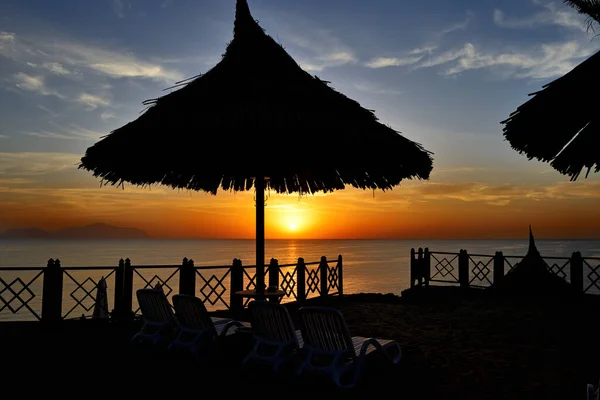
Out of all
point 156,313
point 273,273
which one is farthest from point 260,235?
point 273,273

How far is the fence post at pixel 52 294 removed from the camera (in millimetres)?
9188

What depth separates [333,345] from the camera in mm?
5160

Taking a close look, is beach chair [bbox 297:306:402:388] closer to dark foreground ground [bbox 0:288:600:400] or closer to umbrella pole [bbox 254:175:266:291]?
dark foreground ground [bbox 0:288:600:400]

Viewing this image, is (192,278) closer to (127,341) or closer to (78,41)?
(127,341)

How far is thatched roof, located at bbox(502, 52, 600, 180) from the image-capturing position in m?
5.34

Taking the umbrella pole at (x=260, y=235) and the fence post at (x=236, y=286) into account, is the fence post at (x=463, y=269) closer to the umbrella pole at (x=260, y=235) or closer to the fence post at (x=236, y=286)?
the fence post at (x=236, y=286)

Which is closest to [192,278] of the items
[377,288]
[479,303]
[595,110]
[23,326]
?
[23,326]

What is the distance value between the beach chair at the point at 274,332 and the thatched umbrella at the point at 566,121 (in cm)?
358

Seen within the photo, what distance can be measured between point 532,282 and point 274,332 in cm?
1086

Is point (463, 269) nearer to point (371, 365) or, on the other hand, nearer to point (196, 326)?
point (371, 365)

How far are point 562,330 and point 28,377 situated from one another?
26.6 feet

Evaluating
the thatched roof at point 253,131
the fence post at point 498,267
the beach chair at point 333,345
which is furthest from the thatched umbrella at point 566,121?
the fence post at point 498,267

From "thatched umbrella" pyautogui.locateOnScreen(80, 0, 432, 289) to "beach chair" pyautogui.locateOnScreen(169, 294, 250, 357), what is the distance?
0.89 m

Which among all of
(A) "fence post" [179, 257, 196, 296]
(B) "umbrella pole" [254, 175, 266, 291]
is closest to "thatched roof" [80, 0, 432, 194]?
(B) "umbrella pole" [254, 175, 266, 291]
